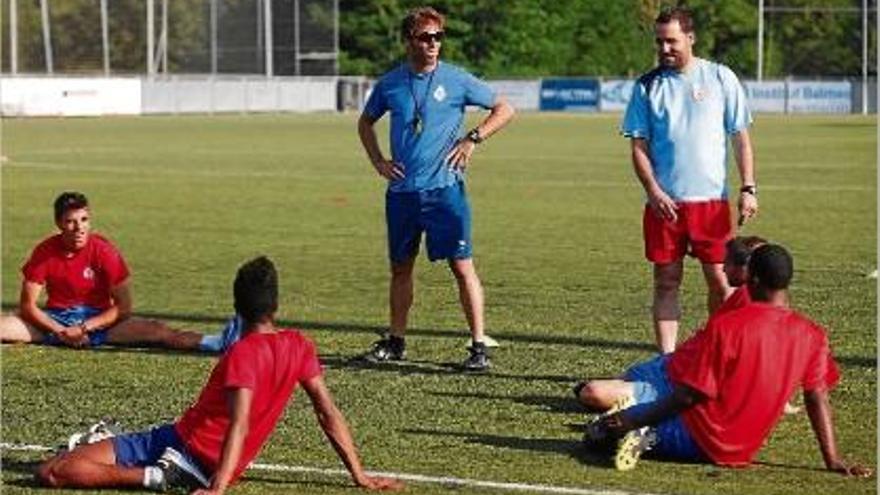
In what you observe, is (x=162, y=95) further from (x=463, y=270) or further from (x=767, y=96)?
(x=463, y=270)

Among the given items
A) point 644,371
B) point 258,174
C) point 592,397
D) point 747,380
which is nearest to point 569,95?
point 258,174

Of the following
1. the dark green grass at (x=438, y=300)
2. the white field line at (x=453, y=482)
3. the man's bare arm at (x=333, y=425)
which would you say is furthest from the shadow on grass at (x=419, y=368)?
the man's bare arm at (x=333, y=425)

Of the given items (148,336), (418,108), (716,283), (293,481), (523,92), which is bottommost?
A: (523,92)

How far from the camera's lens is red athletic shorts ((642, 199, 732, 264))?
35.5ft

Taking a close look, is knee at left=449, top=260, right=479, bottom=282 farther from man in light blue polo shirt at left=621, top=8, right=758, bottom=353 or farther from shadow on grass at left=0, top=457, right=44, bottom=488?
shadow on grass at left=0, top=457, right=44, bottom=488

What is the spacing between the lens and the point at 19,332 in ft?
42.7

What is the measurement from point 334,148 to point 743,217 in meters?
35.5

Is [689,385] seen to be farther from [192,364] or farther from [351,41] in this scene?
[351,41]

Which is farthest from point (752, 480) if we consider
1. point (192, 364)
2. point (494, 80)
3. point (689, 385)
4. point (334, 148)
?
point (494, 80)

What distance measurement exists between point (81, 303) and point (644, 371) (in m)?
A: 4.29

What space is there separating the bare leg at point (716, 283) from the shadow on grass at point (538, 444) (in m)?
1.63

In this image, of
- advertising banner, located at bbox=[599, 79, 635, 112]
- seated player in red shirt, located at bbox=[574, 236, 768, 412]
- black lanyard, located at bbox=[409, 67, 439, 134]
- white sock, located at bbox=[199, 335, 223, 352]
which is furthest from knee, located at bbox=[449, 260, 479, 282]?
advertising banner, located at bbox=[599, 79, 635, 112]

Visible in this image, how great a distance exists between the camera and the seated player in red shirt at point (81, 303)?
12727 mm

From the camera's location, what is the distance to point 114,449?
8.44 metres
